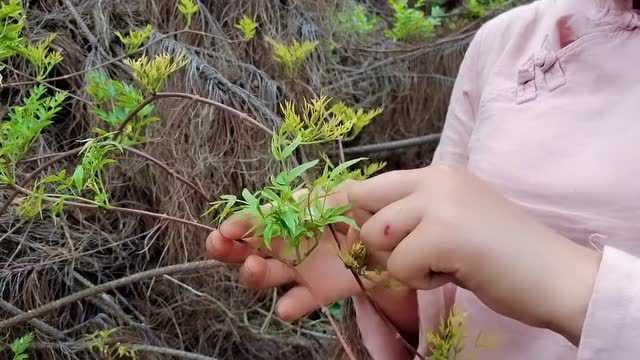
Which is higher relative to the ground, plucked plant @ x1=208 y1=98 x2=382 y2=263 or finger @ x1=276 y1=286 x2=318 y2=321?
plucked plant @ x1=208 y1=98 x2=382 y2=263

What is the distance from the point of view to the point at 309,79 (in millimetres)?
1580

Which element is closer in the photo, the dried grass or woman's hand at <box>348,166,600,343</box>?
woman's hand at <box>348,166,600,343</box>

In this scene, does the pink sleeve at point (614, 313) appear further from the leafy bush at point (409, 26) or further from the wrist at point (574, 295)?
the leafy bush at point (409, 26)

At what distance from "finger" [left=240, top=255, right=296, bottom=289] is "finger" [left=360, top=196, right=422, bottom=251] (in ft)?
0.39

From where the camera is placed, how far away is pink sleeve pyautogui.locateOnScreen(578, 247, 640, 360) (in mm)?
443

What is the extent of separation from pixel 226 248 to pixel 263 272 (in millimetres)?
33

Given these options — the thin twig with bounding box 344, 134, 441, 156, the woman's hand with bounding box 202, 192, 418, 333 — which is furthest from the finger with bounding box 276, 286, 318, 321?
the thin twig with bounding box 344, 134, 441, 156

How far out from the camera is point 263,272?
1.76 ft

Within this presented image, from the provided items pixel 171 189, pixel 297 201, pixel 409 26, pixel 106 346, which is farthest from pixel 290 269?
pixel 409 26

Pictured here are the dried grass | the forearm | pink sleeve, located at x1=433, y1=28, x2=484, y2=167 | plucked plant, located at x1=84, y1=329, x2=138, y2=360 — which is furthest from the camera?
the dried grass

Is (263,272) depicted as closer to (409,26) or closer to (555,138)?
(555,138)

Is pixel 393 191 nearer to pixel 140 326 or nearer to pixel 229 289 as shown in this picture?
pixel 140 326

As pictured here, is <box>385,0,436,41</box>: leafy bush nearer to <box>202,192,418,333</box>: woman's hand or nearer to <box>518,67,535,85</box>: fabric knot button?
<box>518,67,535,85</box>: fabric knot button

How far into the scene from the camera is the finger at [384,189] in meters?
0.46
